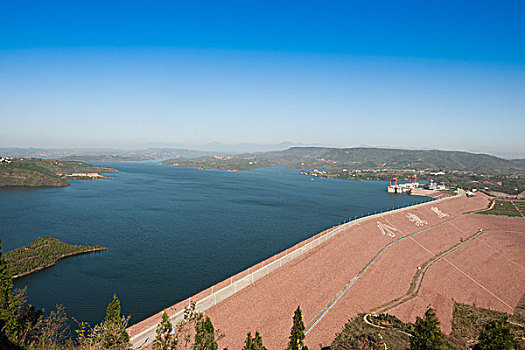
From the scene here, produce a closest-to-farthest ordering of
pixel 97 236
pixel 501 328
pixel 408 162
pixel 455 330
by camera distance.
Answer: pixel 501 328 → pixel 455 330 → pixel 97 236 → pixel 408 162

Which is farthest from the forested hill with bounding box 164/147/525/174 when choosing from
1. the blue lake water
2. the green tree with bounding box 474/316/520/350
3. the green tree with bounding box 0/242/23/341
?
the green tree with bounding box 474/316/520/350

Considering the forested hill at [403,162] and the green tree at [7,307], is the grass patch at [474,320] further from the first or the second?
the forested hill at [403,162]

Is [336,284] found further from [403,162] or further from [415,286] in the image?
[403,162]

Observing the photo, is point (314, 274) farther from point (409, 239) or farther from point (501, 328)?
point (409, 239)

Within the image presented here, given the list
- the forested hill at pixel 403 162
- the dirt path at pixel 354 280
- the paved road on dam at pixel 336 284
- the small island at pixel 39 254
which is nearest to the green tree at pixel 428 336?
the paved road on dam at pixel 336 284

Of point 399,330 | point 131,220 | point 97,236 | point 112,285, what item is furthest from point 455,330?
point 131,220

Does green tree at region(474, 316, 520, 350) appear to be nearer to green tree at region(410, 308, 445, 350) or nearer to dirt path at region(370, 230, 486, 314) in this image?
green tree at region(410, 308, 445, 350)
